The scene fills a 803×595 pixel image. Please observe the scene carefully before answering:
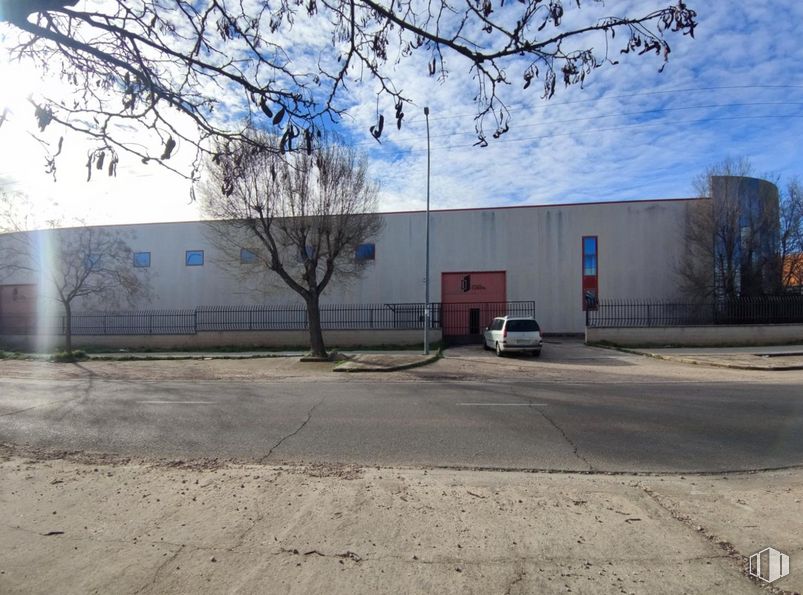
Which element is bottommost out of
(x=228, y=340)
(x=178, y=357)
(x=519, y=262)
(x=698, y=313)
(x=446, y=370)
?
(x=178, y=357)

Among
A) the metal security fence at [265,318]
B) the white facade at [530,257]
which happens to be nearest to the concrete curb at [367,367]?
the metal security fence at [265,318]

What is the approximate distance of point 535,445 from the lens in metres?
6.90

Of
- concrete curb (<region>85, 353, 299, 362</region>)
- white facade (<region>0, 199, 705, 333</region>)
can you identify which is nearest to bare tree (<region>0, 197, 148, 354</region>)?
concrete curb (<region>85, 353, 299, 362</region>)

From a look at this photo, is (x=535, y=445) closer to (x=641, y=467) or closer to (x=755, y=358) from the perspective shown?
(x=641, y=467)

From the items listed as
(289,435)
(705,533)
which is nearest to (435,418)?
(289,435)

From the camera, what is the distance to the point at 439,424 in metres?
8.23

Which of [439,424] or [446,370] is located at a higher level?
[439,424]

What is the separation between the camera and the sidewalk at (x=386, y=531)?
10.8ft

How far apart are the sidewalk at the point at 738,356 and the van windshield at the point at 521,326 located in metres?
4.69

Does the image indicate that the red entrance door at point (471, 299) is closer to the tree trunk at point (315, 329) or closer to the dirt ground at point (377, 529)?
the tree trunk at point (315, 329)

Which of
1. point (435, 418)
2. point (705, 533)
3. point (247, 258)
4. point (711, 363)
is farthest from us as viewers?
point (247, 258)

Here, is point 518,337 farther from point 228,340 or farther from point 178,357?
point 228,340

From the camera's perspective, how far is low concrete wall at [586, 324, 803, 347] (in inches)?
954

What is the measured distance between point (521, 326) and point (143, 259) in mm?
26988
